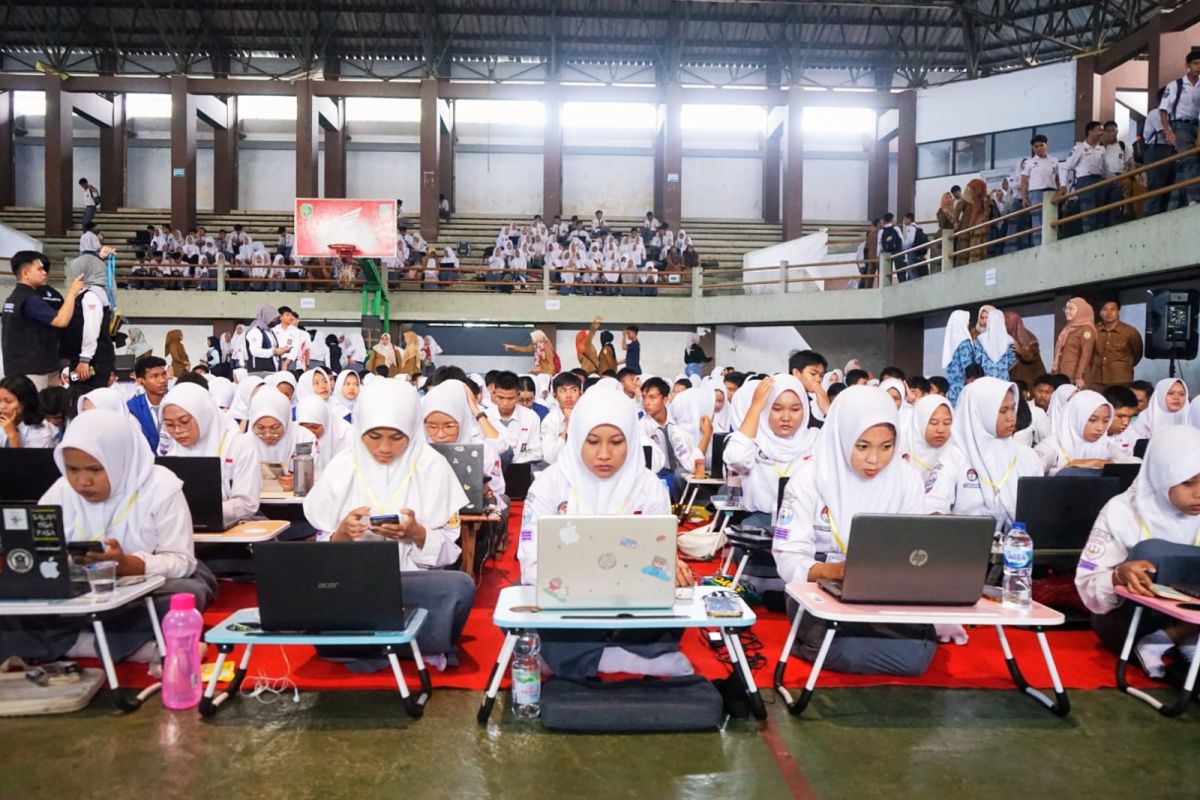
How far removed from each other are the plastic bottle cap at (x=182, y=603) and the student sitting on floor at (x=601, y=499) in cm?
144

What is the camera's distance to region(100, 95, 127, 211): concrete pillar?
2459cm

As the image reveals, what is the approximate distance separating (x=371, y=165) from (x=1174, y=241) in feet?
72.4

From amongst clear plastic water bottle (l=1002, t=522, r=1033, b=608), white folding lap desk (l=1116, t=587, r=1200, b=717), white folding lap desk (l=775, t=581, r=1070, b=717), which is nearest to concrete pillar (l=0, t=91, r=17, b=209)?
white folding lap desk (l=775, t=581, r=1070, b=717)

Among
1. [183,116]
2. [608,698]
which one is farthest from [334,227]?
[608,698]

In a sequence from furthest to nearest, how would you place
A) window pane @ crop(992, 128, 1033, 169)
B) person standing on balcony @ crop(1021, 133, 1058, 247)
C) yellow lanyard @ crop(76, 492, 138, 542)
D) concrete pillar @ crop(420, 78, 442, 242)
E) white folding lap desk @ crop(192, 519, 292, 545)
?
concrete pillar @ crop(420, 78, 442, 242), window pane @ crop(992, 128, 1033, 169), person standing on balcony @ crop(1021, 133, 1058, 247), white folding lap desk @ crop(192, 519, 292, 545), yellow lanyard @ crop(76, 492, 138, 542)

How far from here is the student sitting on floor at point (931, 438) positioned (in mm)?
5348

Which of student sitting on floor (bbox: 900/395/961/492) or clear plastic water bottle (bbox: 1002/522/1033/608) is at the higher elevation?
student sitting on floor (bbox: 900/395/961/492)

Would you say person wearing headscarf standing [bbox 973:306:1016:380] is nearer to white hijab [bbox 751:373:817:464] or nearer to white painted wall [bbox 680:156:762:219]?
white hijab [bbox 751:373:817:464]

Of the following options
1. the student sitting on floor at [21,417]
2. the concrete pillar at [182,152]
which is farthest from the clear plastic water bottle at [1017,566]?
the concrete pillar at [182,152]

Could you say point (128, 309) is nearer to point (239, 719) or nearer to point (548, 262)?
point (548, 262)

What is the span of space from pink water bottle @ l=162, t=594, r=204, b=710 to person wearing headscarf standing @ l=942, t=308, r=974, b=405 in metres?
7.85

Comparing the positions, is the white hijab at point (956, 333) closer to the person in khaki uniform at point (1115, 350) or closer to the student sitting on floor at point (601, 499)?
the person in khaki uniform at point (1115, 350)

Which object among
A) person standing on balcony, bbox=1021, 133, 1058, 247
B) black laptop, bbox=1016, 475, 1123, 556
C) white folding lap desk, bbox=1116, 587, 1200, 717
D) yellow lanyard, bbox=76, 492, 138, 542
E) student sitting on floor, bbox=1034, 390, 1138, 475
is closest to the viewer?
white folding lap desk, bbox=1116, 587, 1200, 717

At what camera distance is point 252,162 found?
2564cm
